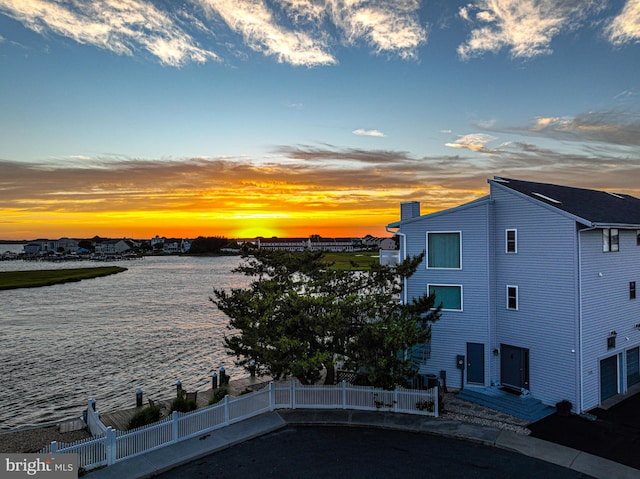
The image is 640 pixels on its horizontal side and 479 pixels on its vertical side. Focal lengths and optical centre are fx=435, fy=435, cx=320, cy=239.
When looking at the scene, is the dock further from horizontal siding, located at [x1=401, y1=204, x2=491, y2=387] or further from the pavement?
horizontal siding, located at [x1=401, y1=204, x2=491, y2=387]

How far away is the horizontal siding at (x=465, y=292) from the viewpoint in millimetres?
19562

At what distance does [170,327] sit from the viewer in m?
46.6

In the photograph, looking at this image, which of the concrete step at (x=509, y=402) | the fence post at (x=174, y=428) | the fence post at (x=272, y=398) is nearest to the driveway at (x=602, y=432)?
the concrete step at (x=509, y=402)

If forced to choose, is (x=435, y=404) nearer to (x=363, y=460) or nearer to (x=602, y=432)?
(x=363, y=460)

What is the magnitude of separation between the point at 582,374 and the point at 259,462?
12.9 m

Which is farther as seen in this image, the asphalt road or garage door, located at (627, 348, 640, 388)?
garage door, located at (627, 348, 640, 388)

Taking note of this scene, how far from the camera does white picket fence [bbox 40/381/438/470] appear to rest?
45.6ft

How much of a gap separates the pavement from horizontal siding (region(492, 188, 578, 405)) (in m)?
4.00

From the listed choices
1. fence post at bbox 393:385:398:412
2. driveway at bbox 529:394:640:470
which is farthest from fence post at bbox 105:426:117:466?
driveway at bbox 529:394:640:470

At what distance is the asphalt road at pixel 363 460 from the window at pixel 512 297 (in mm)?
6946

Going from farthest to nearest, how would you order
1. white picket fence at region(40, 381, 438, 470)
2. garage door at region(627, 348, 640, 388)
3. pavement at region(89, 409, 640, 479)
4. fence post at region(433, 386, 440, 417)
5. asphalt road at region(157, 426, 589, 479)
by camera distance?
garage door at region(627, 348, 640, 388), fence post at region(433, 386, 440, 417), white picket fence at region(40, 381, 438, 470), pavement at region(89, 409, 640, 479), asphalt road at region(157, 426, 589, 479)

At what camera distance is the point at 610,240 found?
749 inches

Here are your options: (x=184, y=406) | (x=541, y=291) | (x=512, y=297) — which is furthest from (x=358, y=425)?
(x=541, y=291)

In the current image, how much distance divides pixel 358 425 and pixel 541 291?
9.42 metres
